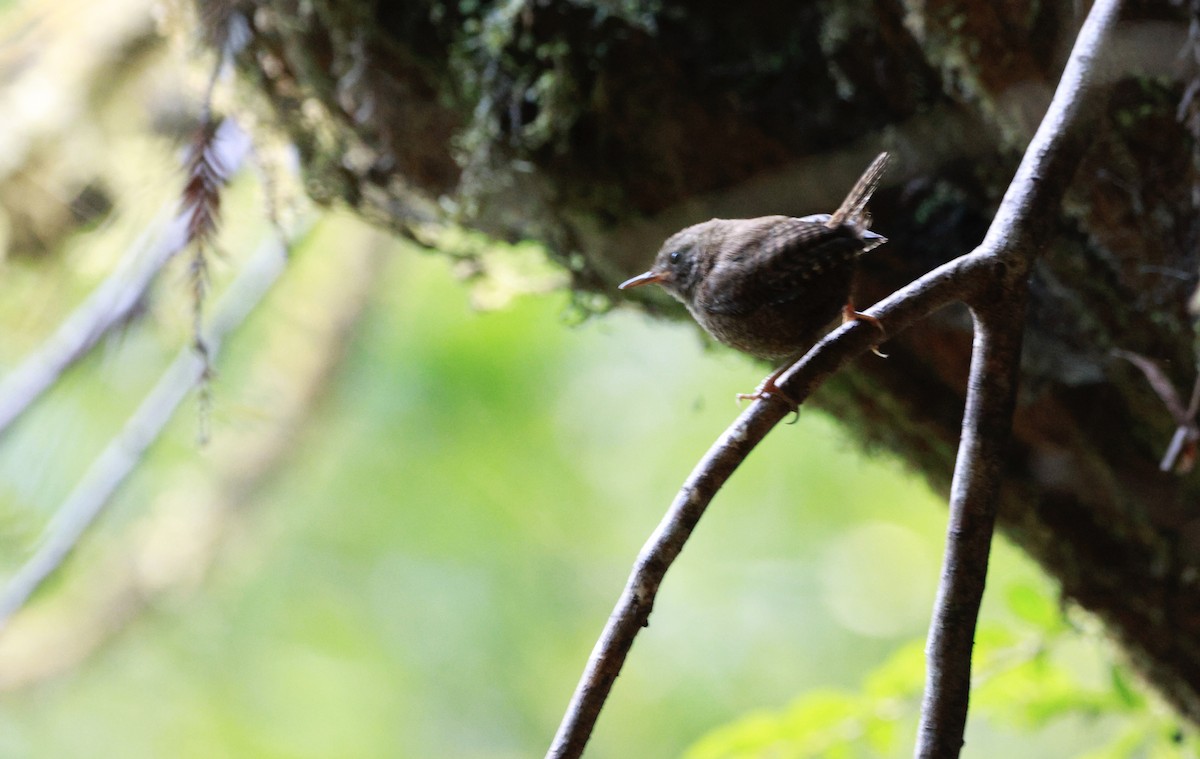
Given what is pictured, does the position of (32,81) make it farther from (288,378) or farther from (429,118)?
(429,118)

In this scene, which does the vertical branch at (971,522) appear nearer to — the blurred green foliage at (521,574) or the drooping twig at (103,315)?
the drooping twig at (103,315)

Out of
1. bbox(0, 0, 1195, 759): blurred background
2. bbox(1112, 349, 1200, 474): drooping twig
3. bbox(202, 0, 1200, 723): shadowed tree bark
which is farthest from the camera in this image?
bbox(0, 0, 1195, 759): blurred background

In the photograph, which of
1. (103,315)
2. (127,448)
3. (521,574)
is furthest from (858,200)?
(521,574)

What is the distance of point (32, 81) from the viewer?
9.13ft

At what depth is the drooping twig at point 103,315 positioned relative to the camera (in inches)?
89.6

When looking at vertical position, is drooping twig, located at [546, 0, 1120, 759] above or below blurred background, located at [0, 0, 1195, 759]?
above

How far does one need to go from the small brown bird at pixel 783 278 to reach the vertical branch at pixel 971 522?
210mm

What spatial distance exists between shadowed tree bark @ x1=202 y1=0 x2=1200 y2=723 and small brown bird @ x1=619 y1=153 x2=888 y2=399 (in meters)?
0.49

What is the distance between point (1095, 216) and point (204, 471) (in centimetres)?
270

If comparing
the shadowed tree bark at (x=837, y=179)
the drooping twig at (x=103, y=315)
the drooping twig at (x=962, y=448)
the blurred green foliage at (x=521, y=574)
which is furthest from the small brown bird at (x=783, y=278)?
the blurred green foliage at (x=521, y=574)

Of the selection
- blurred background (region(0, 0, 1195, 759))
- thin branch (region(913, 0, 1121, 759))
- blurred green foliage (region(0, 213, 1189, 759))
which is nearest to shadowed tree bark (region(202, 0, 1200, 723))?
thin branch (region(913, 0, 1121, 759))

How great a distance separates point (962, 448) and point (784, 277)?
316 millimetres

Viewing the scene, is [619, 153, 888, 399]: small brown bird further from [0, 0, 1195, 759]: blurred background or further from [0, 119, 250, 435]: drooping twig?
[0, 0, 1195, 759]: blurred background

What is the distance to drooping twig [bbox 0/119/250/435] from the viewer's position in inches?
89.6
